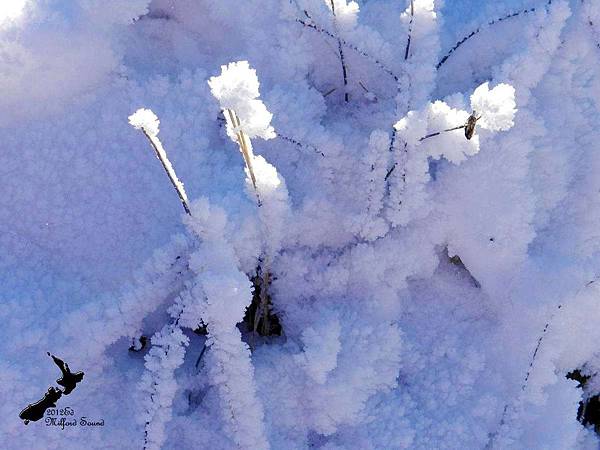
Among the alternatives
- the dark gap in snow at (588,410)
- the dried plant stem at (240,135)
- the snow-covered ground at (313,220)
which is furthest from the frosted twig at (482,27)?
the dark gap in snow at (588,410)

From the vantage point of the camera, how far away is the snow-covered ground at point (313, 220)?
3.41 ft

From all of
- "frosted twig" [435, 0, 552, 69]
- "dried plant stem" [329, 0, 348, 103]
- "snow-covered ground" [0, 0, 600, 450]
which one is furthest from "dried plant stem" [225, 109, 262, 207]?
"frosted twig" [435, 0, 552, 69]

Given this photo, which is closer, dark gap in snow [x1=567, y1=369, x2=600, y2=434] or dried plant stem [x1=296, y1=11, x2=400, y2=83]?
dried plant stem [x1=296, y1=11, x2=400, y2=83]

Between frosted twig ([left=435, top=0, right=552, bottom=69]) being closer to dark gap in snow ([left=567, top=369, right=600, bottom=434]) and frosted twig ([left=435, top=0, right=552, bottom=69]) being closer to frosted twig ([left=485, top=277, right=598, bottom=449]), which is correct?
frosted twig ([left=485, top=277, right=598, bottom=449])

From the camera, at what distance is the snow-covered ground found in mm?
1039

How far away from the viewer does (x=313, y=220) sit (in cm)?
115

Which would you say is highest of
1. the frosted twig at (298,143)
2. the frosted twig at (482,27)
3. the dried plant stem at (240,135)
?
the frosted twig at (482,27)

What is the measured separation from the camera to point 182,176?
3.72 feet

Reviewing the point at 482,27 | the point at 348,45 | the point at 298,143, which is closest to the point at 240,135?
the point at 298,143

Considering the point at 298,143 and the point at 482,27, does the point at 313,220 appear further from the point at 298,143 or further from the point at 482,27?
the point at 482,27

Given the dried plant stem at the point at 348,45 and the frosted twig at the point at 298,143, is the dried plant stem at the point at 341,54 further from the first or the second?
the frosted twig at the point at 298,143

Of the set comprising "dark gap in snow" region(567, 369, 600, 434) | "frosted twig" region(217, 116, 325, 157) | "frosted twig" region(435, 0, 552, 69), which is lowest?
"dark gap in snow" region(567, 369, 600, 434)

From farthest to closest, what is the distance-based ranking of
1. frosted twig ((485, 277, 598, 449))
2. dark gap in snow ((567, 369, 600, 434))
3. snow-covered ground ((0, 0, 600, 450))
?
dark gap in snow ((567, 369, 600, 434)) → frosted twig ((485, 277, 598, 449)) → snow-covered ground ((0, 0, 600, 450))

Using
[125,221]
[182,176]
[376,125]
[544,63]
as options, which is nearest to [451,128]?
[376,125]
